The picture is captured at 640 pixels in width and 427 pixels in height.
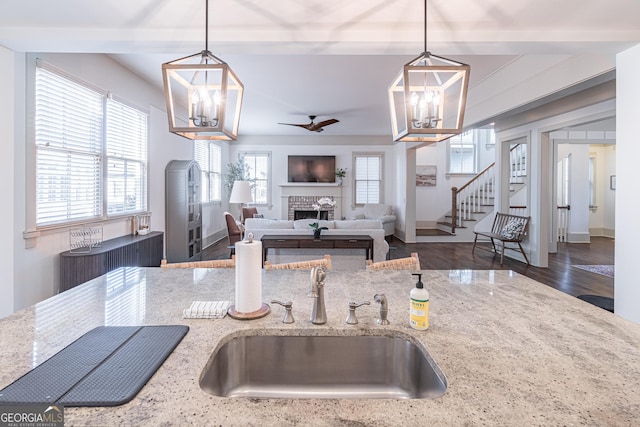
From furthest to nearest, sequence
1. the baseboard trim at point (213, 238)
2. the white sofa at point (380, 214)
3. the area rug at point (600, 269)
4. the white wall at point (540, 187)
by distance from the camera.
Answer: the white sofa at point (380, 214) → the baseboard trim at point (213, 238) → the white wall at point (540, 187) → the area rug at point (600, 269)

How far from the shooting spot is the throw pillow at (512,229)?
5.62 meters

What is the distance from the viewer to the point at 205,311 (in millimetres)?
1273

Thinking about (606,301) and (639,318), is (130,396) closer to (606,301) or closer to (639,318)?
(639,318)

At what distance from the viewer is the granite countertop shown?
2.36 feet

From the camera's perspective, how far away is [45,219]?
299 cm

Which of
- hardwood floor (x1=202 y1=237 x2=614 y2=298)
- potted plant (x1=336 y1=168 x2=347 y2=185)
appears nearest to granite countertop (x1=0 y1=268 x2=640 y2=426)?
hardwood floor (x1=202 y1=237 x2=614 y2=298)

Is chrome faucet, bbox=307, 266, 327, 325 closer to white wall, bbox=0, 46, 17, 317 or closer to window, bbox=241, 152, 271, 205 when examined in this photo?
white wall, bbox=0, 46, 17, 317

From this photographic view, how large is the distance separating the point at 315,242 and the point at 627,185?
334 cm

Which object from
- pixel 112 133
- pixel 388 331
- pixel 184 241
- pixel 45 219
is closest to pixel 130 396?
pixel 388 331

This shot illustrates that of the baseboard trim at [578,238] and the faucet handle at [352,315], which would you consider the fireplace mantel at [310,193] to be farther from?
the faucet handle at [352,315]

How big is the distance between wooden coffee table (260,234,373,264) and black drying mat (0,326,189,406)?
3.52m

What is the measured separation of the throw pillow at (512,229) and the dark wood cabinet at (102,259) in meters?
5.77

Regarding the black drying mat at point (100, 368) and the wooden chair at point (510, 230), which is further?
the wooden chair at point (510, 230)

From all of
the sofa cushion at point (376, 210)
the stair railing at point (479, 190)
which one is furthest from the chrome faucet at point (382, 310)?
the sofa cushion at point (376, 210)
